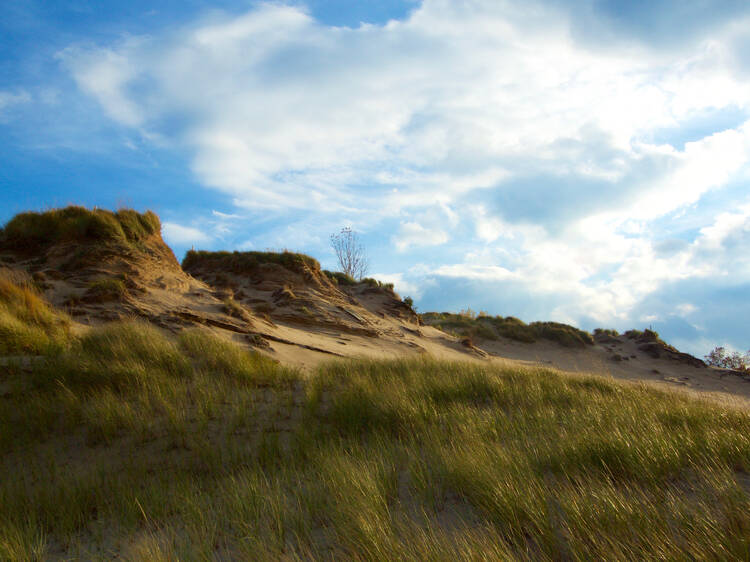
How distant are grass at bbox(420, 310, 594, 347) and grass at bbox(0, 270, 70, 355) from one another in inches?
609

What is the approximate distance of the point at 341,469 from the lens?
12.1ft

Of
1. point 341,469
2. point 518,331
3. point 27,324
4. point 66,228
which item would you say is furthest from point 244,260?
point 518,331

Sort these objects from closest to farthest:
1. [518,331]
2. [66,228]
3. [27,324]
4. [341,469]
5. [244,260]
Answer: [341,469] → [27,324] → [66,228] → [244,260] → [518,331]

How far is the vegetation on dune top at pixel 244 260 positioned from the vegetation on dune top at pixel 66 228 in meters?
4.46

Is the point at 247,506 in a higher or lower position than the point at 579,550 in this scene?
lower

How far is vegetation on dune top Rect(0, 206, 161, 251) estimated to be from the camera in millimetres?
11109

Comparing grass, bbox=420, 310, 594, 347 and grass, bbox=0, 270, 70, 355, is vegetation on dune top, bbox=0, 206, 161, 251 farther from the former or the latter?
grass, bbox=420, 310, 594, 347

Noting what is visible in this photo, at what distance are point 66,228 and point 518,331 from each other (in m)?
19.7

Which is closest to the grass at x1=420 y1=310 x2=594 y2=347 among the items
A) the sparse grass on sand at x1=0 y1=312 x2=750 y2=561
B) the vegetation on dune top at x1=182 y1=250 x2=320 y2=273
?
the vegetation on dune top at x1=182 y1=250 x2=320 y2=273

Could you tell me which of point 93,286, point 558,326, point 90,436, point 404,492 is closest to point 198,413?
point 90,436

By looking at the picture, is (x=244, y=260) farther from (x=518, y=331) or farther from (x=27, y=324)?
(x=518, y=331)

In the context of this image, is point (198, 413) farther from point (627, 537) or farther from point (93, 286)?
point (93, 286)

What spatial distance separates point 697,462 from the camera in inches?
134

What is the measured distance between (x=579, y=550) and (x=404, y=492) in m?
1.44
